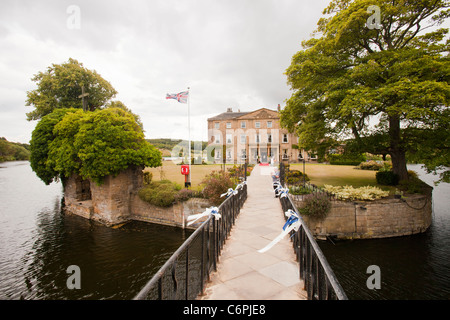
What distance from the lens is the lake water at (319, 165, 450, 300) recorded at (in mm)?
7258

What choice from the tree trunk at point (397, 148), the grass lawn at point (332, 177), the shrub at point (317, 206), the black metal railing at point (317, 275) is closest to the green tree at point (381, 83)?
the tree trunk at point (397, 148)

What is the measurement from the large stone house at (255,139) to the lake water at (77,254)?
97.5 ft

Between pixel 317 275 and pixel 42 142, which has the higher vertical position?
pixel 42 142

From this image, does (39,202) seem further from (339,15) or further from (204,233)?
(339,15)

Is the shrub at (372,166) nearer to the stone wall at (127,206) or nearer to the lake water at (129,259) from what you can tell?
the lake water at (129,259)

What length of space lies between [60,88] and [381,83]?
93.3 feet

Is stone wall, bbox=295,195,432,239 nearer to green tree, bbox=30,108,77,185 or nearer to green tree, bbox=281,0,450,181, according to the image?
green tree, bbox=281,0,450,181

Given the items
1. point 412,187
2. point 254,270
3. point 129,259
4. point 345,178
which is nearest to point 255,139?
point 345,178

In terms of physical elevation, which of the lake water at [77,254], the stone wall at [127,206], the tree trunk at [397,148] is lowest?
the lake water at [77,254]

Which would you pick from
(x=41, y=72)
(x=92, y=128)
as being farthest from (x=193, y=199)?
(x=41, y=72)

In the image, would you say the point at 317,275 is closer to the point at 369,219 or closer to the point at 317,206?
the point at 317,206

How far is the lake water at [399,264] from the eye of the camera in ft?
23.8

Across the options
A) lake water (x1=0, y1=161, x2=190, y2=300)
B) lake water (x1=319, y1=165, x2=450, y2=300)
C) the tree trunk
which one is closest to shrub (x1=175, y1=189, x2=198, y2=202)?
lake water (x1=0, y1=161, x2=190, y2=300)

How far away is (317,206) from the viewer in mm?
10945
